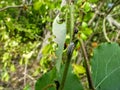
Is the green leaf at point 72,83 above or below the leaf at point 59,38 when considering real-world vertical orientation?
below

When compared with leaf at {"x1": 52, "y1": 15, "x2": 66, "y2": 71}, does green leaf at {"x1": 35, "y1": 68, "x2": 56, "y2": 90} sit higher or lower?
lower

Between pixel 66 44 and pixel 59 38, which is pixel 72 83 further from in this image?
pixel 66 44

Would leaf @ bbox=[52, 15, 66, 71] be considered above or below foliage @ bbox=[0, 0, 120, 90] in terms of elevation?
above

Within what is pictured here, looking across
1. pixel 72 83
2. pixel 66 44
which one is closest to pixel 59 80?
pixel 72 83

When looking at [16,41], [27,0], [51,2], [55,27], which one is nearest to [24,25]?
[16,41]

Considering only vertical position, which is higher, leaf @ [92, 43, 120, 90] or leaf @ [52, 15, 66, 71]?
leaf @ [52, 15, 66, 71]

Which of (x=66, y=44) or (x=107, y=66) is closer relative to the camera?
(x=107, y=66)

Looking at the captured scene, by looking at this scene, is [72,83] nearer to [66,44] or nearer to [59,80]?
[59,80]

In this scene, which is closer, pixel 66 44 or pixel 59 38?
pixel 59 38
